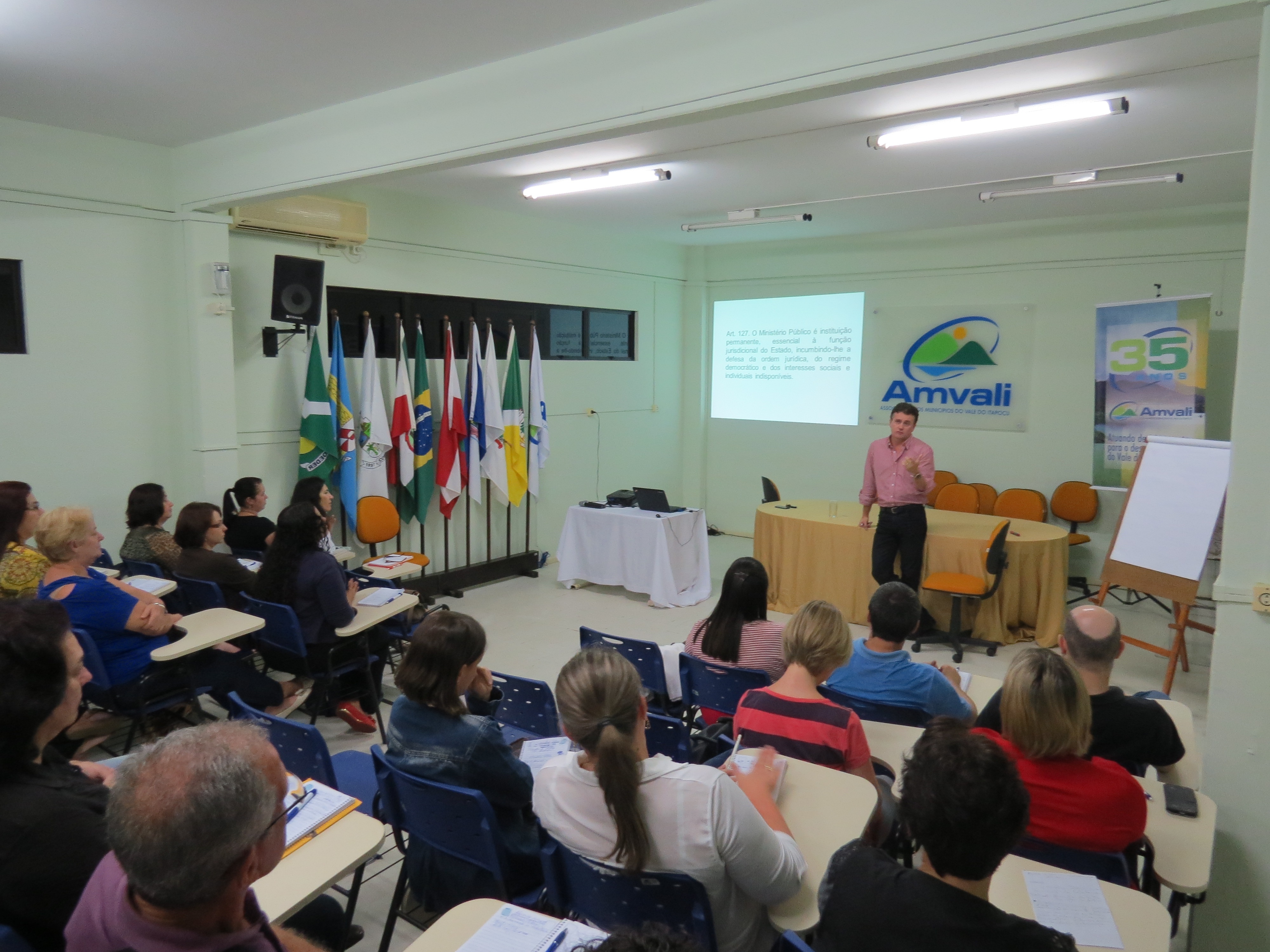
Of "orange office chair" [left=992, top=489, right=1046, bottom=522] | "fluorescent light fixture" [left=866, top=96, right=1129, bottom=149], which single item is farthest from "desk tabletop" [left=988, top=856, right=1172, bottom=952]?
"orange office chair" [left=992, top=489, right=1046, bottom=522]

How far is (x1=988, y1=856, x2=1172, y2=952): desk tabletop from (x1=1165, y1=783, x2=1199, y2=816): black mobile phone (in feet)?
1.47

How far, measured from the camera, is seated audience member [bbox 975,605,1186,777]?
235cm

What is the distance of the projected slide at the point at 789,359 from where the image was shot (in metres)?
8.36

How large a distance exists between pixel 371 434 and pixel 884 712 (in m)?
4.42

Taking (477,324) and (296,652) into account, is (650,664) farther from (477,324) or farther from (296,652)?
(477,324)

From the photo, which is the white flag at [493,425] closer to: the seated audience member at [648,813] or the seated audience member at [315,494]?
the seated audience member at [315,494]

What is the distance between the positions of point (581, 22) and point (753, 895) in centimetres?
301

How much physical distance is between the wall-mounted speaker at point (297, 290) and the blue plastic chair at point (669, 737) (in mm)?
4047

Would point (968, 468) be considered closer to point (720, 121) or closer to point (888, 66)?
point (720, 121)

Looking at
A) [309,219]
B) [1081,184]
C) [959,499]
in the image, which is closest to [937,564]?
[959,499]

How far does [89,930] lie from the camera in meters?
1.15

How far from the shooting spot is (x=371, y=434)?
19.7 feet

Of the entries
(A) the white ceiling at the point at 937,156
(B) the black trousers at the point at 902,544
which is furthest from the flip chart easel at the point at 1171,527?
(A) the white ceiling at the point at 937,156

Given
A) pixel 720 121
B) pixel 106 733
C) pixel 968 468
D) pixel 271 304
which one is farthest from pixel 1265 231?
pixel 968 468
